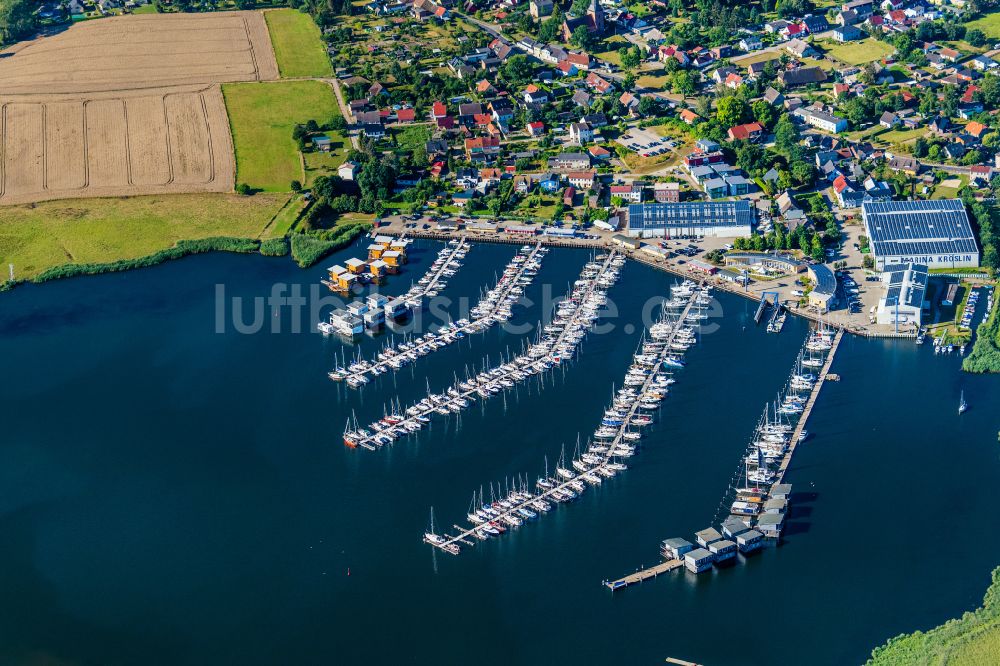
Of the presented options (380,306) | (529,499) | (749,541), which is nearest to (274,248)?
(380,306)

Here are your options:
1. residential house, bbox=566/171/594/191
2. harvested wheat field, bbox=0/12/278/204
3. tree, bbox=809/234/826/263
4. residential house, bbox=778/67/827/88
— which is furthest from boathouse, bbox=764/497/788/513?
residential house, bbox=778/67/827/88

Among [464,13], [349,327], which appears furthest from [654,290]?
[464,13]

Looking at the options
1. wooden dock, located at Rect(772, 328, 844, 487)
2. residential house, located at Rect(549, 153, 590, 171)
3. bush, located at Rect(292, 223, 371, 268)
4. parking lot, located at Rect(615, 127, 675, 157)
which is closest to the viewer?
wooden dock, located at Rect(772, 328, 844, 487)

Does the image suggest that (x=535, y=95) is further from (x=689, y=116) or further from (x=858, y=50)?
(x=858, y=50)

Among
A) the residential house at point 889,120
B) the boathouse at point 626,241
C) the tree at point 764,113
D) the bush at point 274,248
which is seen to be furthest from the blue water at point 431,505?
the residential house at point 889,120

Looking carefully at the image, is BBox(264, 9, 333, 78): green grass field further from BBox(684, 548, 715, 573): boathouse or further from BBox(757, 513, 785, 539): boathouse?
BBox(684, 548, 715, 573): boathouse

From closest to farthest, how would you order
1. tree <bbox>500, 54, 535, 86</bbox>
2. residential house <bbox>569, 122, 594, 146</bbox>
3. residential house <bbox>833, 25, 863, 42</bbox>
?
residential house <bbox>569, 122, 594, 146</bbox>
tree <bbox>500, 54, 535, 86</bbox>
residential house <bbox>833, 25, 863, 42</bbox>

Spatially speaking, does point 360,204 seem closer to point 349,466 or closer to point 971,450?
point 349,466
